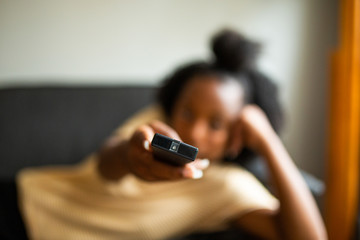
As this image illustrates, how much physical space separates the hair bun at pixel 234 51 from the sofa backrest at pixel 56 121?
1.17ft

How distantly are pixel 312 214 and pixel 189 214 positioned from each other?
285 mm

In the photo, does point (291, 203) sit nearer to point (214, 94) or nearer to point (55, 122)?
point (214, 94)

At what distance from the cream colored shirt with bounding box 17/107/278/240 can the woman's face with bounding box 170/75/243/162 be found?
0.11 meters

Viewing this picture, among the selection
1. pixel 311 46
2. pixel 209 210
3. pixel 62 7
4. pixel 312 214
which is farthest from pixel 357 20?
pixel 62 7

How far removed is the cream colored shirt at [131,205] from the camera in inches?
31.3

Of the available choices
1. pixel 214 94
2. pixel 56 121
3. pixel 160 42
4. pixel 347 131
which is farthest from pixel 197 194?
pixel 160 42

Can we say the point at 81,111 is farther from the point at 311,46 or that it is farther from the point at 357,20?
the point at 311,46

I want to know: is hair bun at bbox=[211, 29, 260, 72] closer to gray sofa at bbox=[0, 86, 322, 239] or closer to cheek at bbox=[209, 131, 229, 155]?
cheek at bbox=[209, 131, 229, 155]

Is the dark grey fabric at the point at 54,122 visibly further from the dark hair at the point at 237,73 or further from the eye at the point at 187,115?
the eye at the point at 187,115

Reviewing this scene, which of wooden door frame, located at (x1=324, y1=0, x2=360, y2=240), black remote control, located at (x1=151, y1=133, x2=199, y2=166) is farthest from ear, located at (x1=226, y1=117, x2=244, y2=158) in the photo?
black remote control, located at (x1=151, y1=133, x2=199, y2=166)

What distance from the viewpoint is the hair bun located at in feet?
2.97

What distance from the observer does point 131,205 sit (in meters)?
0.81

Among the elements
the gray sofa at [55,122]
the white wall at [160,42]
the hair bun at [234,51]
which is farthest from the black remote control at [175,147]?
the white wall at [160,42]

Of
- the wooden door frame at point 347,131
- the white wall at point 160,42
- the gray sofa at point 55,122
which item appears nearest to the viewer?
the wooden door frame at point 347,131
